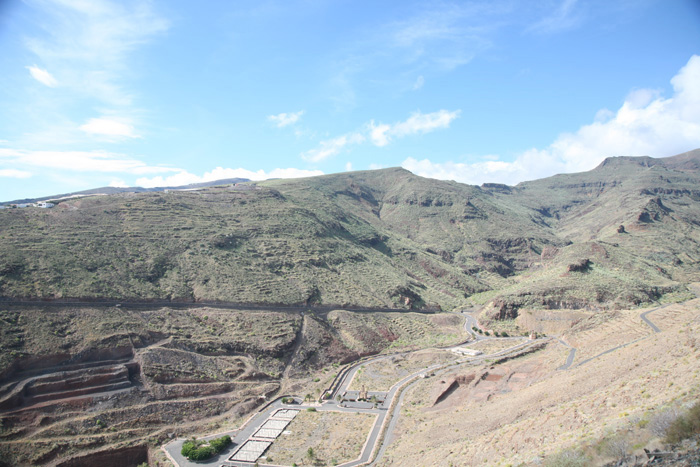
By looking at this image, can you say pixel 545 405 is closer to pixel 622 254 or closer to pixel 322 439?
pixel 322 439

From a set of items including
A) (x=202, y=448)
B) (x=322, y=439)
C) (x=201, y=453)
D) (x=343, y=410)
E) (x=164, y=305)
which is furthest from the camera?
(x=164, y=305)

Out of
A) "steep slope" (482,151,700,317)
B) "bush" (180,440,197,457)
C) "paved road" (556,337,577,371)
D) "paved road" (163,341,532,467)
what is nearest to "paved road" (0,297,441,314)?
"paved road" (163,341,532,467)

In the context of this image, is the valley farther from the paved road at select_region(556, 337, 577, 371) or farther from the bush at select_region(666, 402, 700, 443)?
the bush at select_region(666, 402, 700, 443)

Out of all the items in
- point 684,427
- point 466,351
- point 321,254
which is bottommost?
point 466,351

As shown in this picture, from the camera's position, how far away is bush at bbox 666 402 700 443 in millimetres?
16428

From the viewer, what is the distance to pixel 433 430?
32281mm

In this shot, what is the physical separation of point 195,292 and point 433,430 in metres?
36.4

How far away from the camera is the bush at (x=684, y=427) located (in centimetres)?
1643

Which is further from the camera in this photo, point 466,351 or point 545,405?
point 466,351

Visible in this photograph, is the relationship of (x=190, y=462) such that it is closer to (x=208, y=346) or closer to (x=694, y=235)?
(x=208, y=346)

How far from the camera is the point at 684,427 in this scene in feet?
54.7

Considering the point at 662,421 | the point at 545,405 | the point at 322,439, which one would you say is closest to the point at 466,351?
the point at 545,405

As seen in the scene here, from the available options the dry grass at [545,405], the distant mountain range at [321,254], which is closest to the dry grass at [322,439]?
the dry grass at [545,405]

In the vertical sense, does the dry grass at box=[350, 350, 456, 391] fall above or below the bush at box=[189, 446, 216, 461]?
below
